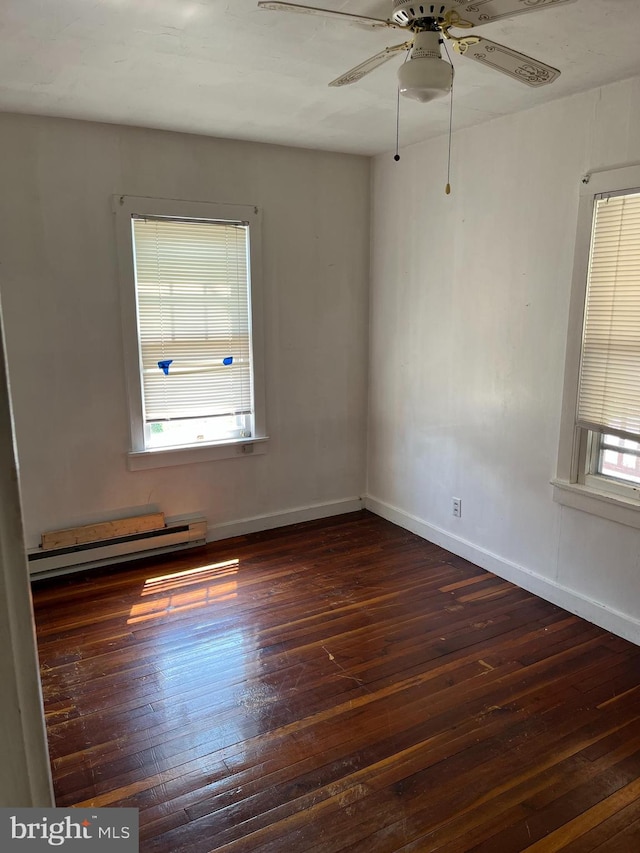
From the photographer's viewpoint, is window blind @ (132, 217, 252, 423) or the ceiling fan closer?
the ceiling fan

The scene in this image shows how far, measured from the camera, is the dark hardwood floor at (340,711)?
6.43 ft

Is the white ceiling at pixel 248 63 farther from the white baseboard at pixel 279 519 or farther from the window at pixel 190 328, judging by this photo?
the white baseboard at pixel 279 519

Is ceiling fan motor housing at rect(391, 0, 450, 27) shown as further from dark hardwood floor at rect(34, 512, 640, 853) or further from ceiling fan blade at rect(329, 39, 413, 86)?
dark hardwood floor at rect(34, 512, 640, 853)

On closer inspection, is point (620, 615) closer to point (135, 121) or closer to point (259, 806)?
point (259, 806)

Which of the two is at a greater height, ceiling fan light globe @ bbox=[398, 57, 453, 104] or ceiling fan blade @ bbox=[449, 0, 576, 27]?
ceiling fan blade @ bbox=[449, 0, 576, 27]

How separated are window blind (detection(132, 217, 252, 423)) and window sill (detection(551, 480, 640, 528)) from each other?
7.34 feet

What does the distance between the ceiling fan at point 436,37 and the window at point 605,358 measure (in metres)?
1.09

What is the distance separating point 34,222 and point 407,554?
10.3ft

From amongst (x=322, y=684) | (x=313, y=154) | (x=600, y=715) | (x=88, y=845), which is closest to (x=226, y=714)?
(x=322, y=684)

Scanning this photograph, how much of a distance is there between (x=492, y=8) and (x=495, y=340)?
81.3 inches

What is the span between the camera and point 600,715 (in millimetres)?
2445

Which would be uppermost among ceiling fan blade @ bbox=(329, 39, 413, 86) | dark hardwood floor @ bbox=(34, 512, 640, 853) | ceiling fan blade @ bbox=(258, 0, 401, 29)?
ceiling fan blade @ bbox=(258, 0, 401, 29)

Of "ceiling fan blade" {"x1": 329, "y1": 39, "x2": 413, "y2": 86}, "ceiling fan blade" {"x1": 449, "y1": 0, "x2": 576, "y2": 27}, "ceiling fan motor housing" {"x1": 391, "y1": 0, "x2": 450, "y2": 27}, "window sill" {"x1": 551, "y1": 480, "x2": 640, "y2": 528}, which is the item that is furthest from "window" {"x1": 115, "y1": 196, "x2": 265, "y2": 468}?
"ceiling fan blade" {"x1": 449, "y1": 0, "x2": 576, "y2": 27}

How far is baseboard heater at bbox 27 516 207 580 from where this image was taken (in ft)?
12.1
